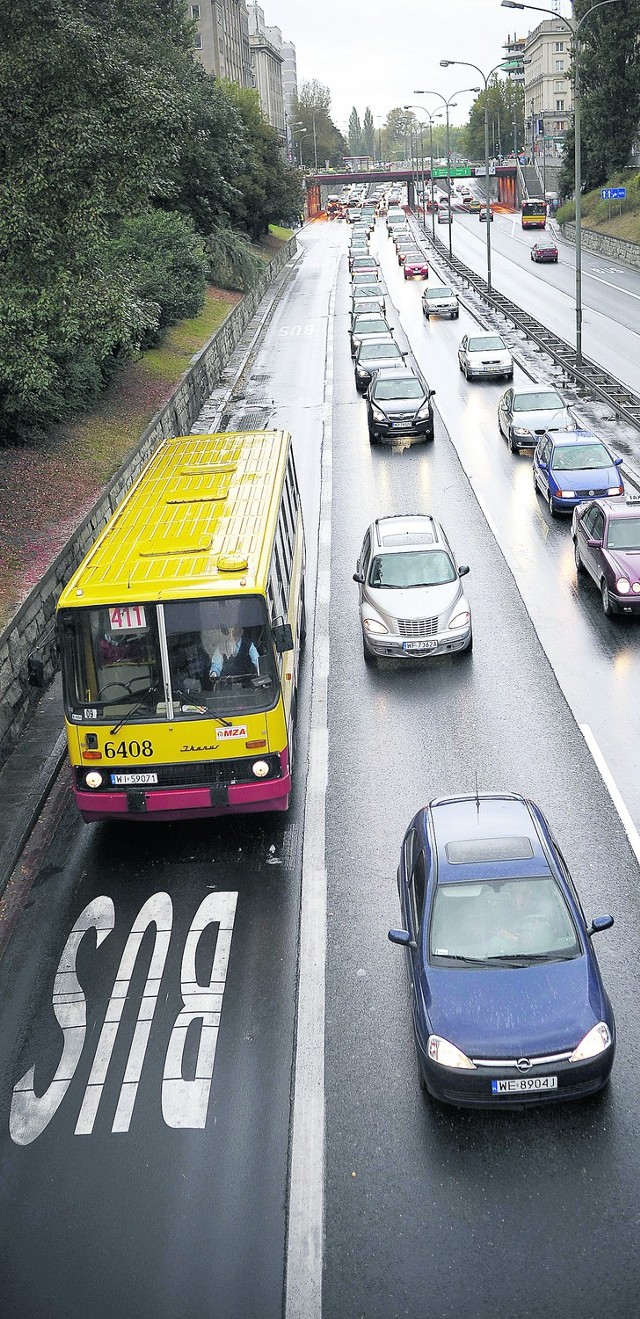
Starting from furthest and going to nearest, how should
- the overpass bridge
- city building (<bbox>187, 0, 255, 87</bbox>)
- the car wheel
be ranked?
the overpass bridge → city building (<bbox>187, 0, 255, 87</bbox>) → the car wheel

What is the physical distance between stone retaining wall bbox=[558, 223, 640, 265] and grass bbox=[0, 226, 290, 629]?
4543 cm

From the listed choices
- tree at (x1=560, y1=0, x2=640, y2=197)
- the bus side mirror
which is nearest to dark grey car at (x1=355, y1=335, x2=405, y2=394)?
the bus side mirror

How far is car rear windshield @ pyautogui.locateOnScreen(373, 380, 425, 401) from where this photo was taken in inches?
1212

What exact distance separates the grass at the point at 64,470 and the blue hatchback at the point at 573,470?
865 centimetres

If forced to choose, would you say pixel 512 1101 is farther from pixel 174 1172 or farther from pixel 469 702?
pixel 469 702

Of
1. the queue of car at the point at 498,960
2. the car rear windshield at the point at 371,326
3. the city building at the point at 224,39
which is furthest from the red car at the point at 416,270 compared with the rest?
the queue of car at the point at 498,960

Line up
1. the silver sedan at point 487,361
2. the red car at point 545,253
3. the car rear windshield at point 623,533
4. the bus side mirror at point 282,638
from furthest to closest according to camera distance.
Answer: the red car at point 545,253, the silver sedan at point 487,361, the car rear windshield at point 623,533, the bus side mirror at point 282,638

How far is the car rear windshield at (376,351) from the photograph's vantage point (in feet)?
125

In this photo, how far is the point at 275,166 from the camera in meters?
70.2

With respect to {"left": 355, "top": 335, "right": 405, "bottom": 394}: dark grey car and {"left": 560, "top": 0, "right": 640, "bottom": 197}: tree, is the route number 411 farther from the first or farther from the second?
{"left": 560, "top": 0, "right": 640, "bottom": 197}: tree

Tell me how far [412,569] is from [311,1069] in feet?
31.1

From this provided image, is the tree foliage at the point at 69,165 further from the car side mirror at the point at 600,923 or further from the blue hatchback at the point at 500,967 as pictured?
the car side mirror at the point at 600,923

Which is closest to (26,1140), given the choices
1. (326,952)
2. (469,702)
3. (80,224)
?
(326,952)

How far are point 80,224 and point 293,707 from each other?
935 cm
